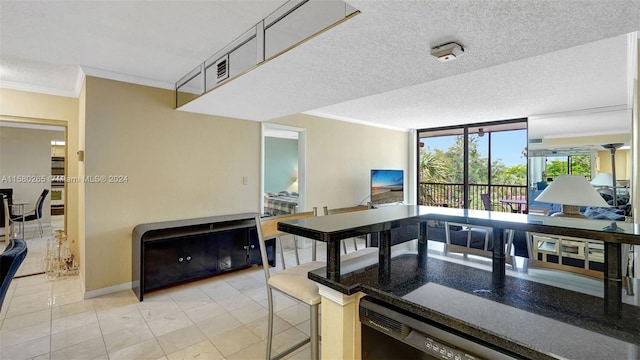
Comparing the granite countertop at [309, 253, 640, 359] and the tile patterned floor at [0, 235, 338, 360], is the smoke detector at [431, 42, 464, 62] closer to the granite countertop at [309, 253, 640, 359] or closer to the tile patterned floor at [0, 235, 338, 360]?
the granite countertop at [309, 253, 640, 359]

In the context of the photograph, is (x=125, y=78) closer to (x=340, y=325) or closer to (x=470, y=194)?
(x=340, y=325)

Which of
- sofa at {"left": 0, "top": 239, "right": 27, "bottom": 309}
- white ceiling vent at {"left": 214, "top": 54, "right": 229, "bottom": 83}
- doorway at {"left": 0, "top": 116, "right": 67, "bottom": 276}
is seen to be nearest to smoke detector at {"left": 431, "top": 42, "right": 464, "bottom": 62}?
white ceiling vent at {"left": 214, "top": 54, "right": 229, "bottom": 83}

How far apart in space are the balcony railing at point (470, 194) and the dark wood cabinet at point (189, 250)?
481 cm

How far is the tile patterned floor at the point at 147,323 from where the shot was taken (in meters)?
2.20

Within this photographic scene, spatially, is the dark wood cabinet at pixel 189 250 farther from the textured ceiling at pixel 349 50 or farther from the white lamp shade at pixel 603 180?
the white lamp shade at pixel 603 180

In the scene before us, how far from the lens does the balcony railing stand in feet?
21.2

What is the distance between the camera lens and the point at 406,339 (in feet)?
3.39

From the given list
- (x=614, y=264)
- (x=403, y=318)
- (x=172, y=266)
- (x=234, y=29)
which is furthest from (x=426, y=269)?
(x=172, y=266)

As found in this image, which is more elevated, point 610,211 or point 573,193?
point 573,193

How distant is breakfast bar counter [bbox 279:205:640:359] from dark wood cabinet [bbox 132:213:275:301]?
7.77 feet

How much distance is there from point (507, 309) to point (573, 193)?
1.97 m

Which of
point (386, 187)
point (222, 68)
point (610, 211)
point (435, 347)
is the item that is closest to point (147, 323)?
point (222, 68)

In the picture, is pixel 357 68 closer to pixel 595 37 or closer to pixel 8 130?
pixel 595 37

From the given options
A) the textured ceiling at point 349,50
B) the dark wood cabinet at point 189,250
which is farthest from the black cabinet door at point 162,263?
the textured ceiling at point 349,50
